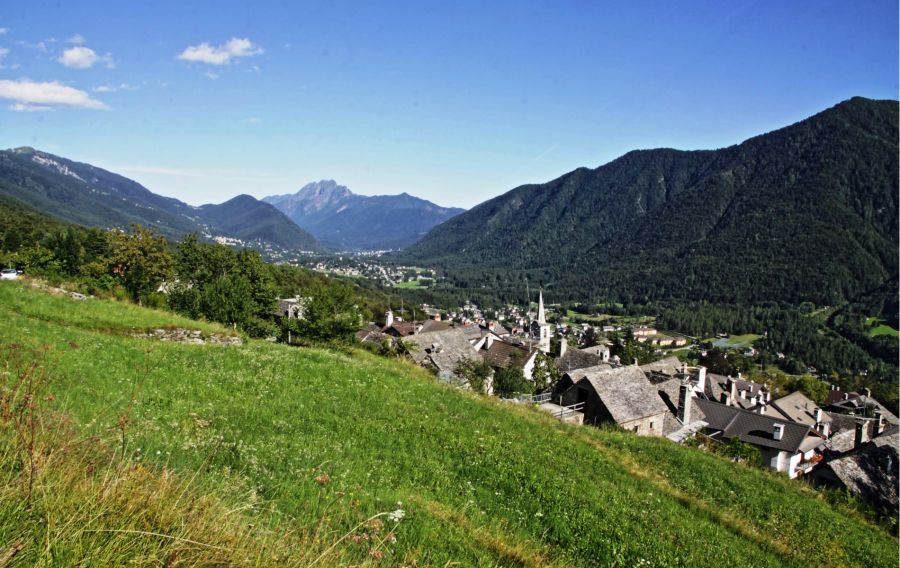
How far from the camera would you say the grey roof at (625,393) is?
33.9 metres

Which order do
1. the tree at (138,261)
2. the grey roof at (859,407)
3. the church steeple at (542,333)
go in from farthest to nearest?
the grey roof at (859,407) < the church steeple at (542,333) < the tree at (138,261)

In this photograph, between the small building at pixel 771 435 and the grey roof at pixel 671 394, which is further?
the small building at pixel 771 435

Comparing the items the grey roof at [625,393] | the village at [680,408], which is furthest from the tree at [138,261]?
the grey roof at [625,393]

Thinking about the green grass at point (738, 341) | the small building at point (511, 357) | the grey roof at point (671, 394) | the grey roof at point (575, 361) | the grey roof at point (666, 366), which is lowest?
the green grass at point (738, 341)

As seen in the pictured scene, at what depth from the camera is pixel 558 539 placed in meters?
8.05

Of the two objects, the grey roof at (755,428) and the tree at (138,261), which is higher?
the tree at (138,261)

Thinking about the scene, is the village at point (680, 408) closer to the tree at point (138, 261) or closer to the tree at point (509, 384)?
the tree at point (509, 384)

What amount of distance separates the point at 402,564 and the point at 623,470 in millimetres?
10578

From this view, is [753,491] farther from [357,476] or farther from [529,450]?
[357,476]

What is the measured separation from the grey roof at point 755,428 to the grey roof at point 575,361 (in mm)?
14974

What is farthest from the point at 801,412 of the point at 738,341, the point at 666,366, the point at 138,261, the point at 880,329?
the point at 880,329

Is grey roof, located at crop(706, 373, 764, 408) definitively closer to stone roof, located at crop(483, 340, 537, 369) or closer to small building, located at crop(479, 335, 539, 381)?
small building, located at crop(479, 335, 539, 381)

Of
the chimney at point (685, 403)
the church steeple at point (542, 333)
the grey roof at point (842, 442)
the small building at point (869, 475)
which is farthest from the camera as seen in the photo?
A: the church steeple at point (542, 333)

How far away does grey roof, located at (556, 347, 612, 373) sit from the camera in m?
63.8
